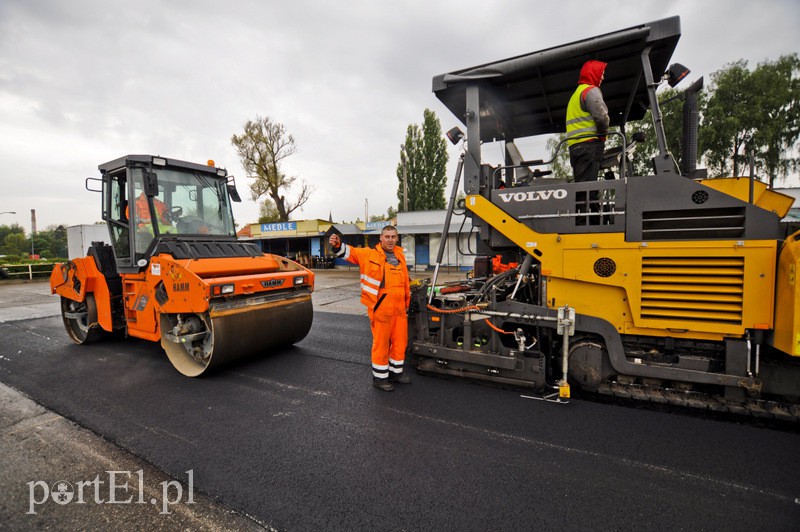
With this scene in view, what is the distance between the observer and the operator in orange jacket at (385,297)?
11.9ft

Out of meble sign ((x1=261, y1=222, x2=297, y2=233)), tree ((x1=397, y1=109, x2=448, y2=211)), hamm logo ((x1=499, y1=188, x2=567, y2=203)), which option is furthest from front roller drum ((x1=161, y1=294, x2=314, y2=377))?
tree ((x1=397, y1=109, x2=448, y2=211))

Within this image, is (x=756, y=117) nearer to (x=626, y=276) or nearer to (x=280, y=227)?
(x=626, y=276)

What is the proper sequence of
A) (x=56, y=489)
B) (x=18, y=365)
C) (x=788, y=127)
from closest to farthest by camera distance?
1. (x=56, y=489)
2. (x=18, y=365)
3. (x=788, y=127)

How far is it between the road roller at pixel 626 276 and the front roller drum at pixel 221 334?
1756 mm

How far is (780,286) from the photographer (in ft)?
8.38

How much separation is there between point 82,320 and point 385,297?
5.02 m

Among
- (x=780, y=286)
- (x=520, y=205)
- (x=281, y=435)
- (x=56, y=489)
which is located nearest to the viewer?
(x=56, y=489)

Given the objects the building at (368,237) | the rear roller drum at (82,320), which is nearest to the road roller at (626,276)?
the rear roller drum at (82,320)

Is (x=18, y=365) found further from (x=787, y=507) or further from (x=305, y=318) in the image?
(x=787, y=507)

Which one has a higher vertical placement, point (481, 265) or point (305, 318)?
point (481, 265)

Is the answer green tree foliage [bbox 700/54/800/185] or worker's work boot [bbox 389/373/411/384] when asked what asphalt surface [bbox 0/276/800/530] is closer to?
worker's work boot [bbox 389/373/411/384]

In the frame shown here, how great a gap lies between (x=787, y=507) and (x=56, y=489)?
4135mm

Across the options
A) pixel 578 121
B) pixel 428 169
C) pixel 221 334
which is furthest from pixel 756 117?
pixel 221 334

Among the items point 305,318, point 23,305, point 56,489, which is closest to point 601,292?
point 305,318
